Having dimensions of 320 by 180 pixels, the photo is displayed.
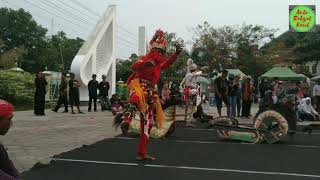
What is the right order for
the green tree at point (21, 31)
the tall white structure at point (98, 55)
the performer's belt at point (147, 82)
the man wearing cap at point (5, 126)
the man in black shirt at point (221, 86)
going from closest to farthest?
the man wearing cap at point (5, 126), the performer's belt at point (147, 82), the man in black shirt at point (221, 86), the tall white structure at point (98, 55), the green tree at point (21, 31)

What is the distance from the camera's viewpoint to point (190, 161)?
8258mm

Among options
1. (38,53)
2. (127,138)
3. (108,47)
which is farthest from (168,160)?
(38,53)

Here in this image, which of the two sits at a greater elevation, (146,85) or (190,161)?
(146,85)

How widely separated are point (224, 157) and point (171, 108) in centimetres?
346

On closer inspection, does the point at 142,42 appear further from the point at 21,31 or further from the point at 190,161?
the point at 21,31

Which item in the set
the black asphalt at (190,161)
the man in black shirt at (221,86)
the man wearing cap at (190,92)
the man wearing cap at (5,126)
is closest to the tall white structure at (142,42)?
the man in black shirt at (221,86)

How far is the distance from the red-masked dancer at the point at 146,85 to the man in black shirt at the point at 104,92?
1423 cm

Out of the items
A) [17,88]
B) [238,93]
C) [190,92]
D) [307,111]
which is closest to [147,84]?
[190,92]

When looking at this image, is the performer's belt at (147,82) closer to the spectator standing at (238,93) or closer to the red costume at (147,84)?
the red costume at (147,84)

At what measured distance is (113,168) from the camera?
7559mm

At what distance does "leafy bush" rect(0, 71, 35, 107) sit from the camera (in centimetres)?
2619

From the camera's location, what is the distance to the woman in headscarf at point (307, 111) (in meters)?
18.4

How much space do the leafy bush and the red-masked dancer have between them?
18.5m

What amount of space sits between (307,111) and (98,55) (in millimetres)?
14479
